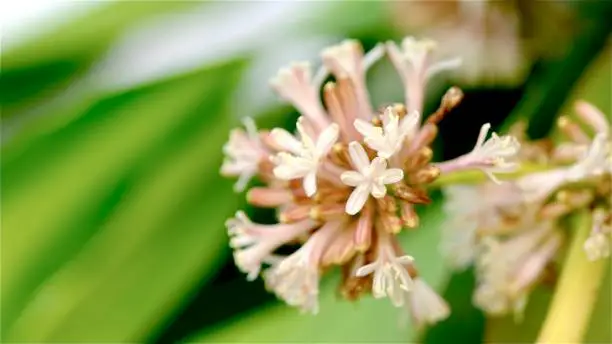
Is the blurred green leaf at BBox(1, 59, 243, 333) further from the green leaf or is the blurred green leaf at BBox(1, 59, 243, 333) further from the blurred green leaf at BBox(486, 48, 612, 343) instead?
the blurred green leaf at BBox(486, 48, 612, 343)

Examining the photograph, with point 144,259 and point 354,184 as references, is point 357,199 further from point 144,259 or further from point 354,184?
point 144,259

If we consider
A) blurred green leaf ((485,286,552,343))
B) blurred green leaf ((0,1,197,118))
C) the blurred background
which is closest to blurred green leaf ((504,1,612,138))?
the blurred background

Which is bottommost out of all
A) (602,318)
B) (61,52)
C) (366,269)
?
(602,318)

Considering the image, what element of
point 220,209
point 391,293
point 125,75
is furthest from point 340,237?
point 125,75

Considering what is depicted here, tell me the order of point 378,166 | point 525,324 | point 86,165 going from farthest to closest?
point 86,165, point 525,324, point 378,166

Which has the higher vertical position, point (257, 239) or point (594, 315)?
point (257, 239)

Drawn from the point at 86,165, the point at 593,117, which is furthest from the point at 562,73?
the point at 86,165

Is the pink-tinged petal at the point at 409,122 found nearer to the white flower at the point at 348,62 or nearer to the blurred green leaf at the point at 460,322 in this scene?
the white flower at the point at 348,62
